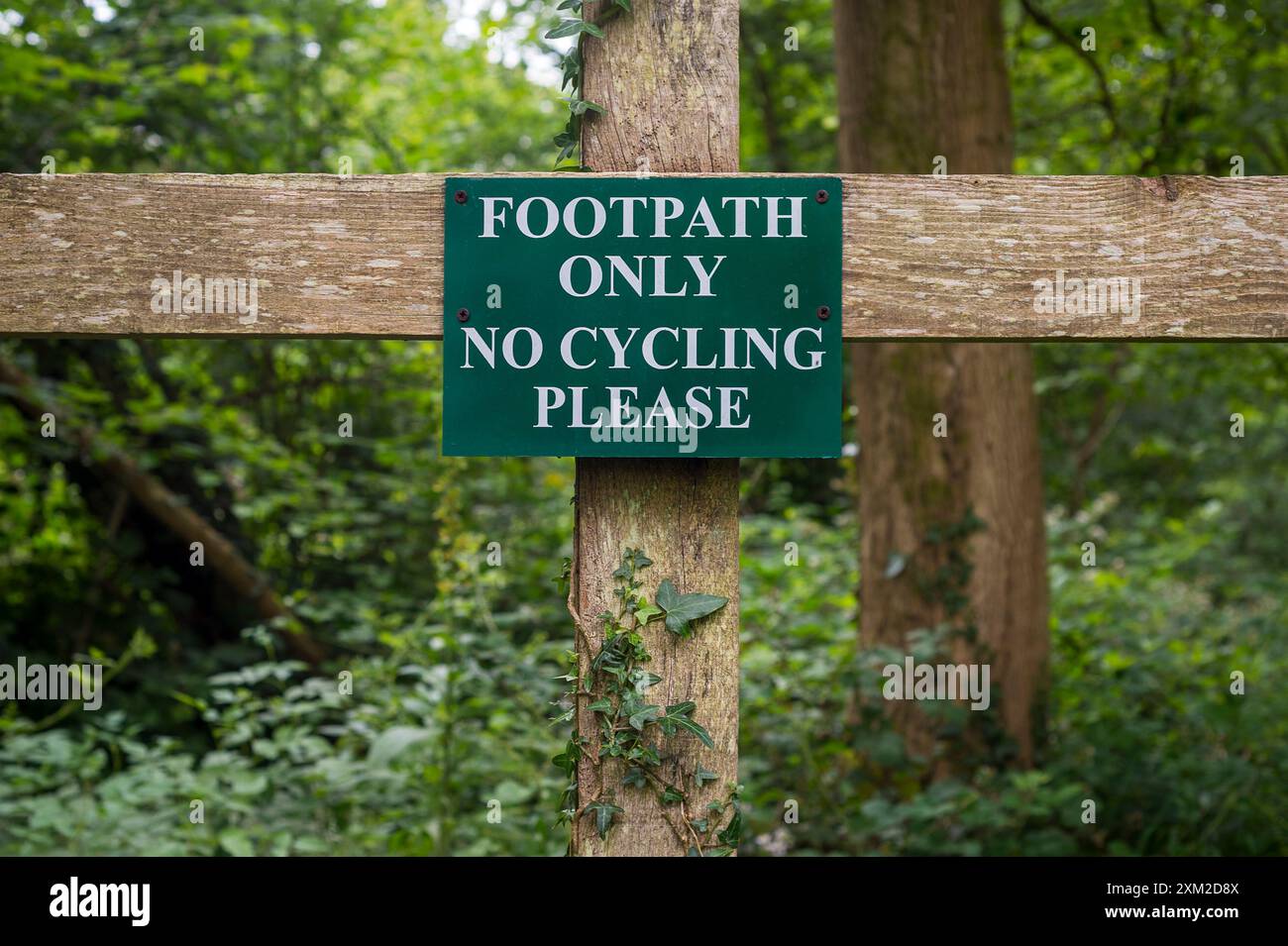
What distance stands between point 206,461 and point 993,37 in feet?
15.1

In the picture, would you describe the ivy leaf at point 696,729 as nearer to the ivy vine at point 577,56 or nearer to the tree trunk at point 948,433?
the ivy vine at point 577,56

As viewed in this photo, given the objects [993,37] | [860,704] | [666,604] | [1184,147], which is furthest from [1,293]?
[1184,147]

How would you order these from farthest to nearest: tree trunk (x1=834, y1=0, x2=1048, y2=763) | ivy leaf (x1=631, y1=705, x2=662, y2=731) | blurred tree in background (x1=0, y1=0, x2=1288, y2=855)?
tree trunk (x1=834, y1=0, x2=1048, y2=763), blurred tree in background (x1=0, y1=0, x2=1288, y2=855), ivy leaf (x1=631, y1=705, x2=662, y2=731)

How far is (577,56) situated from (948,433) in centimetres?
273

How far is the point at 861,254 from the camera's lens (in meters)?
1.73

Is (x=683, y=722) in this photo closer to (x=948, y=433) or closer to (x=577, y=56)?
(x=577, y=56)

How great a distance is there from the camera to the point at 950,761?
155 inches

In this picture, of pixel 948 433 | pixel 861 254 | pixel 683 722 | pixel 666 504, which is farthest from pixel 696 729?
pixel 948 433

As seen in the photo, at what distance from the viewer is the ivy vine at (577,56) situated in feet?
5.59

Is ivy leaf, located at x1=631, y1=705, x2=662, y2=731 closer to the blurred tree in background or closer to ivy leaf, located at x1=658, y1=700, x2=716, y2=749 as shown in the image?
ivy leaf, located at x1=658, y1=700, x2=716, y2=749

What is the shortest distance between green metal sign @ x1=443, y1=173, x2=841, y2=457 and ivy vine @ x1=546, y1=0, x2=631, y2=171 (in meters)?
0.15

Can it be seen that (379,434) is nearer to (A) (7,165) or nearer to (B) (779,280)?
(A) (7,165)

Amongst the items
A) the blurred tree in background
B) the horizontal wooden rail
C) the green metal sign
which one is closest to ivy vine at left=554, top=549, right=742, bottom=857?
the green metal sign

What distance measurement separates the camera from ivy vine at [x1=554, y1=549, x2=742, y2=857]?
166cm
